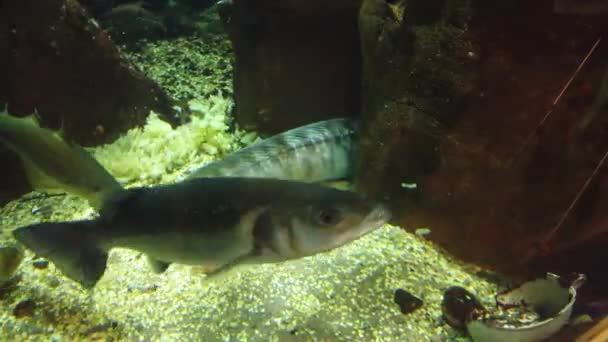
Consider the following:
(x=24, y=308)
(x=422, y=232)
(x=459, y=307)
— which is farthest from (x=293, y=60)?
(x=24, y=308)

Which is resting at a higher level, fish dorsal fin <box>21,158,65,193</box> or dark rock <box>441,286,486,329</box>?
fish dorsal fin <box>21,158,65,193</box>

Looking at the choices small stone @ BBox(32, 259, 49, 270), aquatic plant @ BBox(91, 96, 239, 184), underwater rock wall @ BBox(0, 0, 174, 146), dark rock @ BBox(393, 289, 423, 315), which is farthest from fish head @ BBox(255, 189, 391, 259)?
underwater rock wall @ BBox(0, 0, 174, 146)

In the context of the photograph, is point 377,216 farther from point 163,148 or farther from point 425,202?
point 163,148

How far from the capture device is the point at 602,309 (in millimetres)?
3076

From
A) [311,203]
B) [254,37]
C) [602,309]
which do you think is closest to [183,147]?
[254,37]

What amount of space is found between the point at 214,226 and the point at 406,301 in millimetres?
1716

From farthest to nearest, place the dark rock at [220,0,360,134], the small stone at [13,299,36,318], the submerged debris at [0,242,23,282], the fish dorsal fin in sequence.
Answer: the dark rock at [220,0,360,134], the submerged debris at [0,242,23,282], the small stone at [13,299,36,318], the fish dorsal fin

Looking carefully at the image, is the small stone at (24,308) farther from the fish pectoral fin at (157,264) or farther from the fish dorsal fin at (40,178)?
the fish pectoral fin at (157,264)

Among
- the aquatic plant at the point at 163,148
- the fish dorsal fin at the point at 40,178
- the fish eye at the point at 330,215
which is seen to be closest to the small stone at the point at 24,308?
the fish dorsal fin at the point at 40,178

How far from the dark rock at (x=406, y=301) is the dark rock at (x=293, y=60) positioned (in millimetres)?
2994

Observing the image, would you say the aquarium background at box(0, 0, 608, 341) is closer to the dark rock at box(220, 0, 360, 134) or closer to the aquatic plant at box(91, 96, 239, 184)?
the aquatic plant at box(91, 96, 239, 184)

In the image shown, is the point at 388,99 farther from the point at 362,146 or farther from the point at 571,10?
the point at 571,10

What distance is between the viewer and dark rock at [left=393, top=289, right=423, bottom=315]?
3.23 m

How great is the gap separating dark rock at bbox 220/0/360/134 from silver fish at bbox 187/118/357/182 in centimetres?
55
